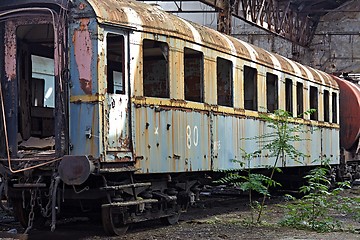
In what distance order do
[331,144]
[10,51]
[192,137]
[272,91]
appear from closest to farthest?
[10,51]
[192,137]
[272,91]
[331,144]

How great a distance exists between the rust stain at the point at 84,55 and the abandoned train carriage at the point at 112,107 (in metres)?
0.01

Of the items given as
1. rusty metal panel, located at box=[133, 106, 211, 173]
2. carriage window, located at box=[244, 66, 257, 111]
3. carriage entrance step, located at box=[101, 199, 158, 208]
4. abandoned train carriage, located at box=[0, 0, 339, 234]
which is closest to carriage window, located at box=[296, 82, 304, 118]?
carriage window, located at box=[244, 66, 257, 111]

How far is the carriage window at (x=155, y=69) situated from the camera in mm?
10367

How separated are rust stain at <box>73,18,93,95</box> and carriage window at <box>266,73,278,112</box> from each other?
245 inches

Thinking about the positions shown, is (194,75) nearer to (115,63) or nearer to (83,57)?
(115,63)

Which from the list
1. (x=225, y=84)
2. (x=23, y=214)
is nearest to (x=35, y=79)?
(x=23, y=214)

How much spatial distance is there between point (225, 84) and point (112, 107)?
3.77 metres

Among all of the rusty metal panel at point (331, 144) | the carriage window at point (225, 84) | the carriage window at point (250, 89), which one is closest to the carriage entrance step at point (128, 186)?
the carriage window at point (225, 84)

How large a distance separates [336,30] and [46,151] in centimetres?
3022

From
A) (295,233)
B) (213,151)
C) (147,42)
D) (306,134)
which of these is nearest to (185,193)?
(213,151)

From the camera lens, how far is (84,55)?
920 cm

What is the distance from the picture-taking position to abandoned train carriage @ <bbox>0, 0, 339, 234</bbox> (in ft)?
30.1

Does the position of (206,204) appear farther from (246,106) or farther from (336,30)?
(336,30)

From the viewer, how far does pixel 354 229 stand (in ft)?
35.6
